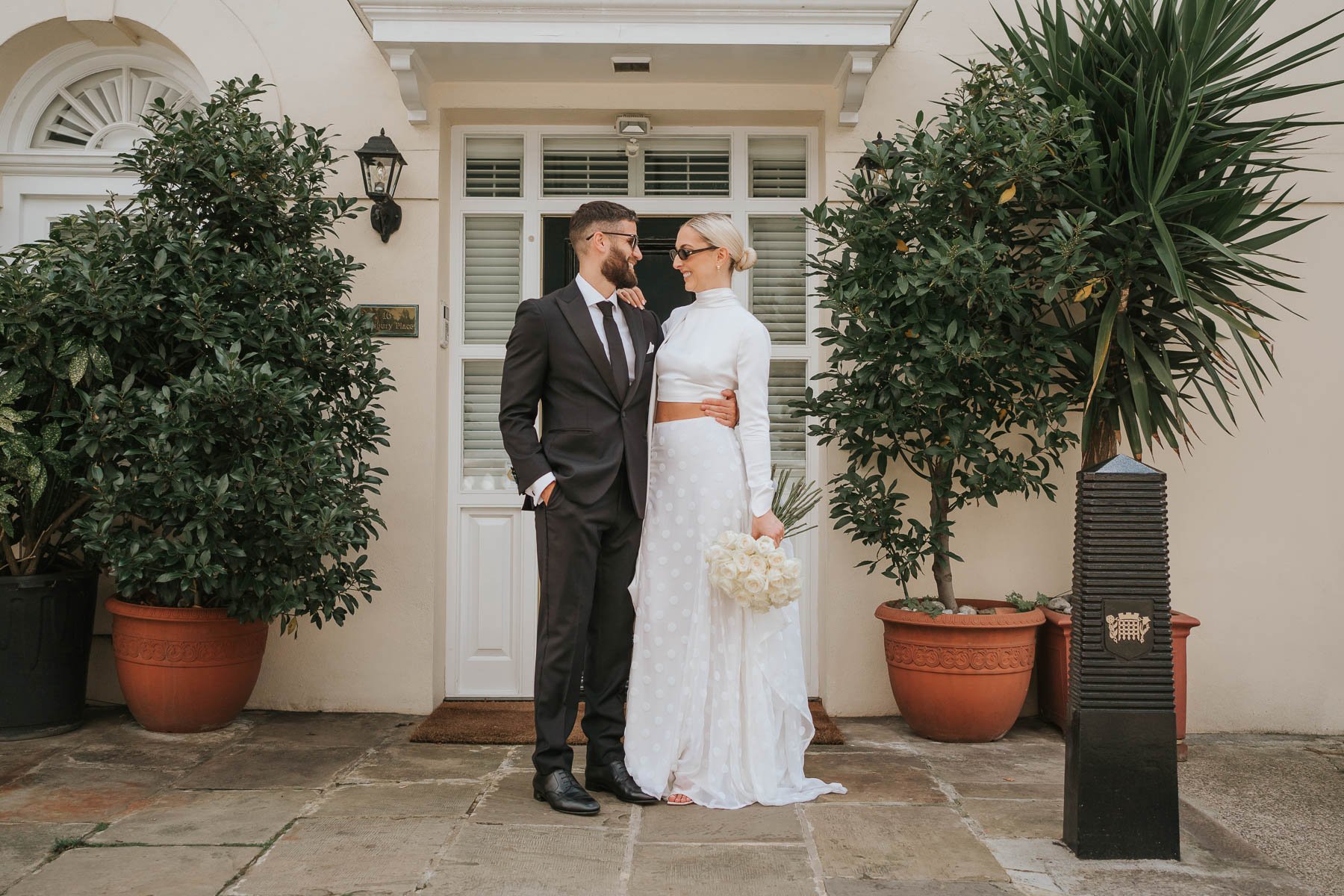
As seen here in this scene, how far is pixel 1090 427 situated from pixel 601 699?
7.42ft

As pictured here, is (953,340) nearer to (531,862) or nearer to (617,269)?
(617,269)

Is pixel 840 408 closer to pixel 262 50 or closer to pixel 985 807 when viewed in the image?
pixel 985 807

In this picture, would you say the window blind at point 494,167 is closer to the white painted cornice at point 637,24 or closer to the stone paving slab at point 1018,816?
the white painted cornice at point 637,24

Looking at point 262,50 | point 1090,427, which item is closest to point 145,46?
point 262,50

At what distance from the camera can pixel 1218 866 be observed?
9.52 feet

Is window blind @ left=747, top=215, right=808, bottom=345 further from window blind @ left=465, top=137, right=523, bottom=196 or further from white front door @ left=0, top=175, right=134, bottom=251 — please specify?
white front door @ left=0, top=175, right=134, bottom=251

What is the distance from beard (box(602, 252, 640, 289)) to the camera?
3396 mm

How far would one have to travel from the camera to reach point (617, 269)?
341cm

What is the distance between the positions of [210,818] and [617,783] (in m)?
1.28

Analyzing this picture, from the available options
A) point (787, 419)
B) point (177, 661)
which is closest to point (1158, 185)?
point (787, 419)

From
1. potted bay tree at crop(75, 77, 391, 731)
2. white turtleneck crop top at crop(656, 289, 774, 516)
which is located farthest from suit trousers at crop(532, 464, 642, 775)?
potted bay tree at crop(75, 77, 391, 731)

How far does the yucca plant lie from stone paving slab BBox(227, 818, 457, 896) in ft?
9.21

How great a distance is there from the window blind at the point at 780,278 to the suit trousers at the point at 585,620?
1.94 m

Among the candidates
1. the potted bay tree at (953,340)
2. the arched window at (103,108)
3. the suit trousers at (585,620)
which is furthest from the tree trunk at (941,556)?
the arched window at (103,108)
